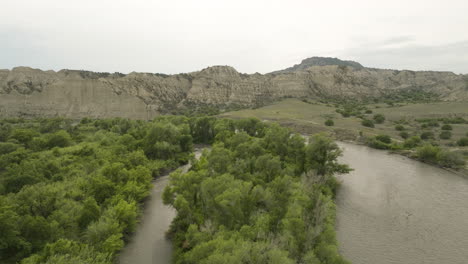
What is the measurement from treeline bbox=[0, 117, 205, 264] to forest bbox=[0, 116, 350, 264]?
0.23 ft

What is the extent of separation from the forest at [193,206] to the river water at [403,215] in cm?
262

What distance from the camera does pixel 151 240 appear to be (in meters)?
20.5

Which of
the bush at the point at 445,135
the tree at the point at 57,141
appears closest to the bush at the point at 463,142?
the bush at the point at 445,135

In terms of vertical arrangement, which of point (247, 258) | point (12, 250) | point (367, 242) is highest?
point (247, 258)

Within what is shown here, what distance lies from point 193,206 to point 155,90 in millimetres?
78908

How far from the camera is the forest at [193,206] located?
46.4 ft

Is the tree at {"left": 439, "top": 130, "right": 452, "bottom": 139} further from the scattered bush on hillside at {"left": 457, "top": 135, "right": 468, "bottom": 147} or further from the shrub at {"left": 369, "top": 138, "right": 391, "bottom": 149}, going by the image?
the shrub at {"left": 369, "top": 138, "right": 391, "bottom": 149}

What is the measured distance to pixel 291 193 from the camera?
19234 millimetres

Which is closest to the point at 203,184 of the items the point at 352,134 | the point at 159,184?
the point at 159,184

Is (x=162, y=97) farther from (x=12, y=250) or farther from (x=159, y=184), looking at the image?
(x=12, y=250)

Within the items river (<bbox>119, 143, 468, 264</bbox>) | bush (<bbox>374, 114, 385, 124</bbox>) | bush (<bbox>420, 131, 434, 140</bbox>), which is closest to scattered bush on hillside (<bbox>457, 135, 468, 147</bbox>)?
bush (<bbox>420, 131, 434, 140</bbox>)

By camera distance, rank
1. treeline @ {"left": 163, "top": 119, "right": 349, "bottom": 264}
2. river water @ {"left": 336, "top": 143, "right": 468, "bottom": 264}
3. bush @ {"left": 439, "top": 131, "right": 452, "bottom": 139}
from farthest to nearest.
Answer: bush @ {"left": 439, "top": 131, "right": 452, "bottom": 139} < river water @ {"left": 336, "top": 143, "right": 468, "bottom": 264} < treeline @ {"left": 163, "top": 119, "right": 349, "bottom": 264}

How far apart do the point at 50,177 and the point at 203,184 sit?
711 inches

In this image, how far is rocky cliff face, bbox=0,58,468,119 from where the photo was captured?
7588 cm
